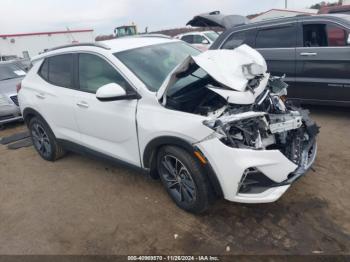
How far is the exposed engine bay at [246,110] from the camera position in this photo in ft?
9.21

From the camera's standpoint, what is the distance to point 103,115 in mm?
3564

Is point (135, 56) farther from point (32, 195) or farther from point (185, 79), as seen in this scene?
point (32, 195)

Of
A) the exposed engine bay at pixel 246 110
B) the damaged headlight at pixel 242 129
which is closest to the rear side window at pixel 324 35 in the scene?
the exposed engine bay at pixel 246 110

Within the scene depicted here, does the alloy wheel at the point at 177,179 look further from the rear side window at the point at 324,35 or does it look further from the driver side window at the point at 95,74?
the rear side window at the point at 324,35

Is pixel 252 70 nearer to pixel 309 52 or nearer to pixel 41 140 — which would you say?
pixel 309 52

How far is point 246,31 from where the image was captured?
19.8 ft

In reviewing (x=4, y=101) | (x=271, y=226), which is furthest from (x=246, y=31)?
(x=4, y=101)

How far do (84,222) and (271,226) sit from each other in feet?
6.31

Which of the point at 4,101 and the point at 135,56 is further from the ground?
the point at 135,56

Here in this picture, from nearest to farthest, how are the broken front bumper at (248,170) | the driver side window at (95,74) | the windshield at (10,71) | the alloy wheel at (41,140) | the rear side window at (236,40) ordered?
the broken front bumper at (248,170)
the driver side window at (95,74)
the alloy wheel at (41,140)
the rear side window at (236,40)
the windshield at (10,71)

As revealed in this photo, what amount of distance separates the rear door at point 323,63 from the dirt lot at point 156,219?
3.74 ft

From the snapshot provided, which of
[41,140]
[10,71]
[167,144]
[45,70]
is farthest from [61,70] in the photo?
[10,71]

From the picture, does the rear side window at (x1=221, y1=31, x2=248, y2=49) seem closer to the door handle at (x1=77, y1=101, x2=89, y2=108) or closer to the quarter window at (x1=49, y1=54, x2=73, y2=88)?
the quarter window at (x1=49, y1=54, x2=73, y2=88)

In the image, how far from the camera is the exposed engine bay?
2.81m
